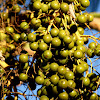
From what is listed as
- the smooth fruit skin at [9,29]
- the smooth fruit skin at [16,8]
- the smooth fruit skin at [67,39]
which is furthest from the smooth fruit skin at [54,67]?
the smooth fruit skin at [16,8]

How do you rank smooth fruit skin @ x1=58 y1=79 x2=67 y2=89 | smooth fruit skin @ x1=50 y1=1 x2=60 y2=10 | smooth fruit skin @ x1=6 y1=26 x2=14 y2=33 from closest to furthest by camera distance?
smooth fruit skin @ x1=58 y1=79 x2=67 y2=89 < smooth fruit skin @ x1=50 y1=1 x2=60 y2=10 < smooth fruit skin @ x1=6 y1=26 x2=14 y2=33

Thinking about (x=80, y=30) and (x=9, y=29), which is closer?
(x=80, y=30)

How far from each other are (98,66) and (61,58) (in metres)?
0.27

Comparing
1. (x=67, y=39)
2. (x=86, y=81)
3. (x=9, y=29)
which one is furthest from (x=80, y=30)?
(x=9, y=29)

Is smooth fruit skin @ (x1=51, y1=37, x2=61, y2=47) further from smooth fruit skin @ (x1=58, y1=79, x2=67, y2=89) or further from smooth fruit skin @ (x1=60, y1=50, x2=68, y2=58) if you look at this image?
smooth fruit skin @ (x1=58, y1=79, x2=67, y2=89)

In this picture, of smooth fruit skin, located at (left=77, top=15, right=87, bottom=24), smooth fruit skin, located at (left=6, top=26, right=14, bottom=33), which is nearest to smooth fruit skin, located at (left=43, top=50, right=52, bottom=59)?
smooth fruit skin, located at (left=77, top=15, right=87, bottom=24)

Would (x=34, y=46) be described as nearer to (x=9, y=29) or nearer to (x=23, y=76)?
(x=23, y=76)

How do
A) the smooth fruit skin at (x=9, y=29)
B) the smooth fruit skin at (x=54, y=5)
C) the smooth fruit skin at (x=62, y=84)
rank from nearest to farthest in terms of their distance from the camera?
1. the smooth fruit skin at (x=62, y=84)
2. the smooth fruit skin at (x=54, y=5)
3. the smooth fruit skin at (x=9, y=29)

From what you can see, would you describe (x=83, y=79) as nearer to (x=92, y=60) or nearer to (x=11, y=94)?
(x=92, y=60)

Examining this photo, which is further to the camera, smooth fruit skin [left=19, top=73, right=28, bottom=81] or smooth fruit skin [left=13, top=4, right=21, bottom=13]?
smooth fruit skin [left=13, top=4, right=21, bottom=13]

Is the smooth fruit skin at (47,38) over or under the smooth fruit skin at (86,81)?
over

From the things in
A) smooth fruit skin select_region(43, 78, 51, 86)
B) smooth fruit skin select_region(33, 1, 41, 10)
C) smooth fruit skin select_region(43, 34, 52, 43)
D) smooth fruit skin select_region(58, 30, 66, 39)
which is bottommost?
smooth fruit skin select_region(43, 78, 51, 86)

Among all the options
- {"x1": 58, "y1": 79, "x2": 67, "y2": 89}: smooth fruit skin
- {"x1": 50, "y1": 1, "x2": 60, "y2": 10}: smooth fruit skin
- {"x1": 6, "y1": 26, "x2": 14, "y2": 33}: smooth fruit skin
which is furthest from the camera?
{"x1": 6, "y1": 26, "x2": 14, "y2": 33}: smooth fruit skin

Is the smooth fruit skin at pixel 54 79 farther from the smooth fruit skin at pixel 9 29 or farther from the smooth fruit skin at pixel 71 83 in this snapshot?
the smooth fruit skin at pixel 9 29
